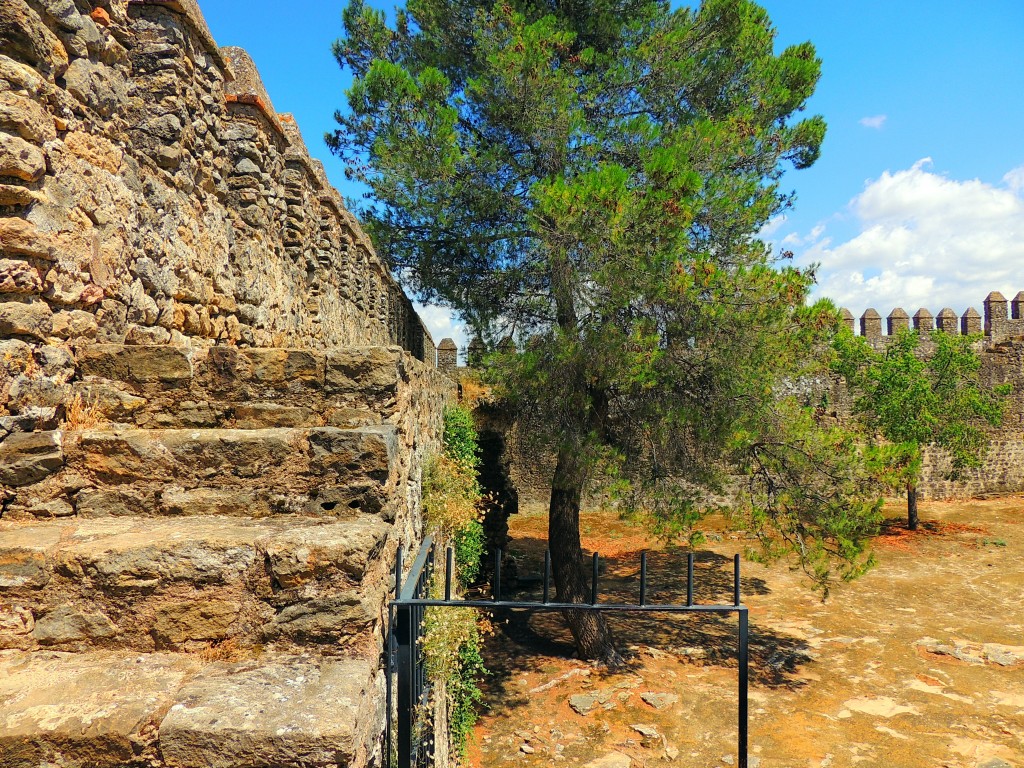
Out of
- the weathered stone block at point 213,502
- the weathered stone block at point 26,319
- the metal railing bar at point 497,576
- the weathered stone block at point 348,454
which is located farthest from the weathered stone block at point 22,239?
the metal railing bar at point 497,576

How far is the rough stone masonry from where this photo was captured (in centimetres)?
152

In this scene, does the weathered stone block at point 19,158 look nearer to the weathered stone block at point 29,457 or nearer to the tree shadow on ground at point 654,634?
the weathered stone block at point 29,457

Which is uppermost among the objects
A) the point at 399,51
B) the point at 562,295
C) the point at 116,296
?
the point at 399,51

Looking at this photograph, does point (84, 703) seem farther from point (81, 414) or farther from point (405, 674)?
point (81, 414)

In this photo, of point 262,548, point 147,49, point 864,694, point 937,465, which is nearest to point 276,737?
point 262,548

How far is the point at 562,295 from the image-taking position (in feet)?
23.6

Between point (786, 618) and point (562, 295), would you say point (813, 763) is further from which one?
point (562, 295)

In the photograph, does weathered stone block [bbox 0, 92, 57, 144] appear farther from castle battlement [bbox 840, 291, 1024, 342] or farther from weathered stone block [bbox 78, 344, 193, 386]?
castle battlement [bbox 840, 291, 1024, 342]

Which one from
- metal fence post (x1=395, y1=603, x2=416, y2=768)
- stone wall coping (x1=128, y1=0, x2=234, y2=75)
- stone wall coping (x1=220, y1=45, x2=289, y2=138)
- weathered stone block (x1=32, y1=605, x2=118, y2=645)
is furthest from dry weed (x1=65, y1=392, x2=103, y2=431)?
stone wall coping (x1=220, y1=45, x2=289, y2=138)

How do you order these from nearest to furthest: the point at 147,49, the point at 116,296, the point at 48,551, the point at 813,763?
the point at 48,551 → the point at 116,296 → the point at 147,49 → the point at 813,763

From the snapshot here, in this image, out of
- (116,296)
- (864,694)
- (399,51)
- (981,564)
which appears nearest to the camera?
(116,296)

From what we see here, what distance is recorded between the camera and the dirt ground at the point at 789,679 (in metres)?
5.96

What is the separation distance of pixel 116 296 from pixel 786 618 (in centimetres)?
999

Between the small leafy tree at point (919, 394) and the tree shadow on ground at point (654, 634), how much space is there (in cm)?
586
